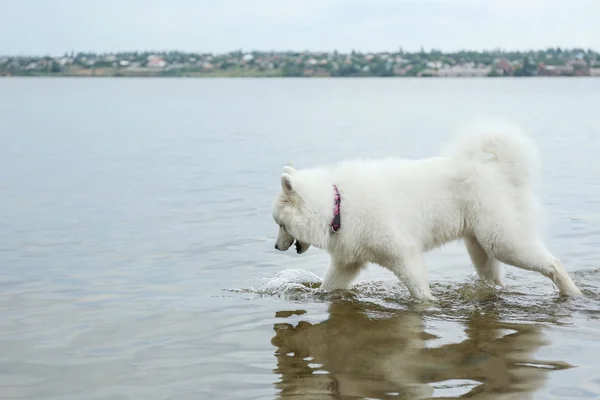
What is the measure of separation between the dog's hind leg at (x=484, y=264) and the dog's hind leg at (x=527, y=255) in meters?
0.39

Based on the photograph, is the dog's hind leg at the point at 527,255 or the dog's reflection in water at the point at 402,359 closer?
the dog's reflection in water at the point at 402,359

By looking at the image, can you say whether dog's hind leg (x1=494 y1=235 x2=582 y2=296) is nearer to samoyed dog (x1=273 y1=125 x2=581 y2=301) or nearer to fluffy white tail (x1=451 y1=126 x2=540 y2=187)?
samoyed dog (x1=273 y1=125 x2=581 y2=301)

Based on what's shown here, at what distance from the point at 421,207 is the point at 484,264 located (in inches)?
44.4

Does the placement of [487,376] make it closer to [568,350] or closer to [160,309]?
[568,350]

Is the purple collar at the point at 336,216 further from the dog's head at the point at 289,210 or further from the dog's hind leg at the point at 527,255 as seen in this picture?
the dog's hind leg at the point at 527,255

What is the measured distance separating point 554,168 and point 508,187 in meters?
13.0

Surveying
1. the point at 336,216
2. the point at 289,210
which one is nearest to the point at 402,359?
the point at 336,216

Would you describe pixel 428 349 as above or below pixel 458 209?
below

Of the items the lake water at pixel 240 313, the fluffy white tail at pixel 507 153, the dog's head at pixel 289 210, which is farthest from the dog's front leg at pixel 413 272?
the fluffy white tail at pixel 507 153

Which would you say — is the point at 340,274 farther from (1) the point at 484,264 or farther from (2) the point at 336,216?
(1) the point at 484,264

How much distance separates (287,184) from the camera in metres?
6.99

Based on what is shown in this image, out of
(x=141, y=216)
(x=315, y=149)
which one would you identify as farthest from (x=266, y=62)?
(x=141, y=216)

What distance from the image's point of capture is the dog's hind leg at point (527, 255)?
7.15 metres

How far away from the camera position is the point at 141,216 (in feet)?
42.7
